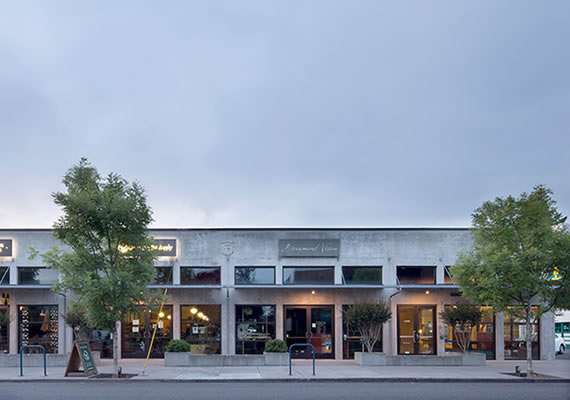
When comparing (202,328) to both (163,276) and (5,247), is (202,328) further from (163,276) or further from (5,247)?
(5,247)

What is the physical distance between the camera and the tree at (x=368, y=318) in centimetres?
2306

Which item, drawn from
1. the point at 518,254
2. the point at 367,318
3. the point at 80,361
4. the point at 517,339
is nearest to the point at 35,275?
the point at 80,361

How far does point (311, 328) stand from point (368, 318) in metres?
3.60

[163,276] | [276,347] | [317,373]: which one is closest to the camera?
[317,373]

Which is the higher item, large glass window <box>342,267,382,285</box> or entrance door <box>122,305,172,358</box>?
large glass window <box>342,267,382,285</box>

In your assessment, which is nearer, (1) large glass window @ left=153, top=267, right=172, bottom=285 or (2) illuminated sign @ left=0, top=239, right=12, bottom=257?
(1) large glass window @ left=153, top=267, right=172, bottom=285

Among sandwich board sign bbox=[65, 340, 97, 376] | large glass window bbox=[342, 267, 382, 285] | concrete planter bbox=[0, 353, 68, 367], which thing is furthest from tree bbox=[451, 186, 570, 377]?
concrete planter bbox=[0, 353, 68, 367]

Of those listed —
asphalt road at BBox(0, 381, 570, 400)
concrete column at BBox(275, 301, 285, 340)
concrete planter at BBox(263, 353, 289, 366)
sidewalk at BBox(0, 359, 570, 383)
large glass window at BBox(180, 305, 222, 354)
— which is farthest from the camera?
large glass window at BBox(180, 305, 222, 354)

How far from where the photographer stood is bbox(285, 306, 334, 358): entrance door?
1005 inches

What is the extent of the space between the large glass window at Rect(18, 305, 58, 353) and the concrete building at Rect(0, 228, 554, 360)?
5 cm

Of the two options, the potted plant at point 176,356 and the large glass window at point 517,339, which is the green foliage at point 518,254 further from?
the potted plant at point 176,356

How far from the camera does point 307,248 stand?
2609 cm

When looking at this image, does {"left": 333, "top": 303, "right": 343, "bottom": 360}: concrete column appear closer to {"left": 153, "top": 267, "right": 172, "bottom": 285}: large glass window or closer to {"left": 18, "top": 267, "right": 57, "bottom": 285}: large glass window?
{"left": 153, "top": 267, "right": 172, "bottom": 285}: large glass window

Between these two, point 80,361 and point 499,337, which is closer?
point 80,361
